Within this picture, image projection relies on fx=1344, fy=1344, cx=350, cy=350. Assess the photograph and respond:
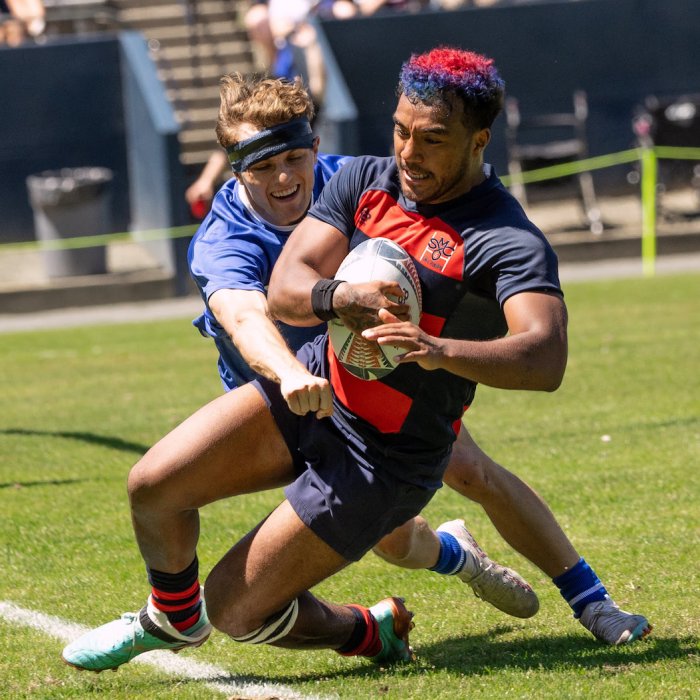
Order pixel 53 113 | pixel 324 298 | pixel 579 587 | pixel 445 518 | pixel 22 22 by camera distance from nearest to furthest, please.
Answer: pixel 324 298 → pixel 579 587 → pixel 445 518 → pixel 53 113 → pixel 22 22

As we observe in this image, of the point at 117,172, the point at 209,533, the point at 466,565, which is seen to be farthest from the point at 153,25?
the point at 466,565

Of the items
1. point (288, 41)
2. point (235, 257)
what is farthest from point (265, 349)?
point (288, 41)

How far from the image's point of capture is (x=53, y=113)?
60.4 ft

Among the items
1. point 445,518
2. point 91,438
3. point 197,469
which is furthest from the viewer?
point 91,438

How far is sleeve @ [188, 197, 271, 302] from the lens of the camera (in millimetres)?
4324

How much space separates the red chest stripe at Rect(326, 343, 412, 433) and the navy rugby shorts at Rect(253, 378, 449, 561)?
9cm

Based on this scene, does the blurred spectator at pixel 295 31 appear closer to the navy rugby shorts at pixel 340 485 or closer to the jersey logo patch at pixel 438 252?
the navy rugby shorts at pixel 340 485

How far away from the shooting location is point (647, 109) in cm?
1881

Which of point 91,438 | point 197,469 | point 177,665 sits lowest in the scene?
point 91,438

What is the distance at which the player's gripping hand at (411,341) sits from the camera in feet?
11.6

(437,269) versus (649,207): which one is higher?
(437,269)

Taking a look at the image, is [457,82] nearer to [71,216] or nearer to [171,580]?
[171,580]

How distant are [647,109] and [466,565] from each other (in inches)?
594

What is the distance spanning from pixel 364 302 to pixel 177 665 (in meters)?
1.57
